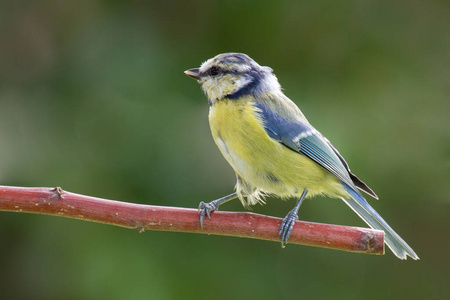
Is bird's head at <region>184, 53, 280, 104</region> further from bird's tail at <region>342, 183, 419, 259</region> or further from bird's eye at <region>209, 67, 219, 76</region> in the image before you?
bird's tail at <region>342, 183, 419, 259</region>

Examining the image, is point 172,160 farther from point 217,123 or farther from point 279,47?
point 279,47

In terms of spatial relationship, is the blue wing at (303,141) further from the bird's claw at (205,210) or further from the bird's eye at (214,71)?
the bird's claw at (205,210)

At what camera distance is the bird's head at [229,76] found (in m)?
1.90

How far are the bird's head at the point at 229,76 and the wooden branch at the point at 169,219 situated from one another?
18.6 inches

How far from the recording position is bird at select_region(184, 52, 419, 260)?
184 centimetres

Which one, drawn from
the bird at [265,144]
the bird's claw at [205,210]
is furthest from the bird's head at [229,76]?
the bird's claw at [205,210]

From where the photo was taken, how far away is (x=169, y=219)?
5.18 ft

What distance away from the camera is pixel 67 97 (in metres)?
2.42

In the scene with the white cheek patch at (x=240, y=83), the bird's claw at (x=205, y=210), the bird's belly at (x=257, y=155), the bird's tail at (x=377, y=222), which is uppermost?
the white cheek patch at (x=240, y=83)

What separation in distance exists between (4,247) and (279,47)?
4.77ft

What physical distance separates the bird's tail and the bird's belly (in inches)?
5.0

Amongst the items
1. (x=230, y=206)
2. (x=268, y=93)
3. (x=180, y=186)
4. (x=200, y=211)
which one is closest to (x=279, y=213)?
(x=230, y=206)

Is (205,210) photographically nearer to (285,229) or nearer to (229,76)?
(285,229)

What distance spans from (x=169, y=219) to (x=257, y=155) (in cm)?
41
